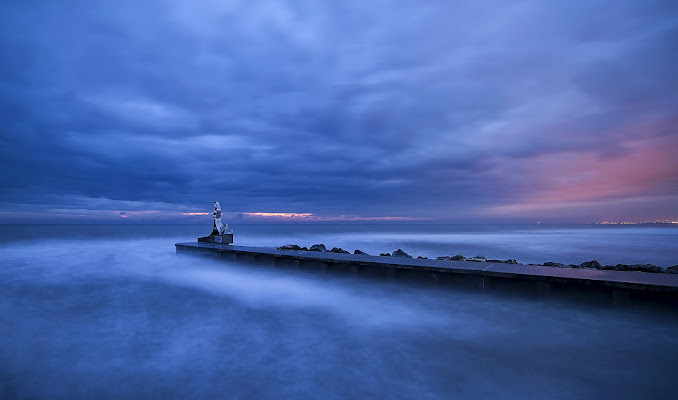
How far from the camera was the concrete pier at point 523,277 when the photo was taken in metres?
7.52

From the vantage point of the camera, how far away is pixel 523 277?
8789mm

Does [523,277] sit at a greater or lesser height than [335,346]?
greater

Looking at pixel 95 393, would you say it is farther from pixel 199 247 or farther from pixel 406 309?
pixel 199 247

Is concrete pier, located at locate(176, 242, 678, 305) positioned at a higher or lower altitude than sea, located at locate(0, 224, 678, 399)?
higher

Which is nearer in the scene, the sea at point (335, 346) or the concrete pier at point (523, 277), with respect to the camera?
the sea at point (335, 346)

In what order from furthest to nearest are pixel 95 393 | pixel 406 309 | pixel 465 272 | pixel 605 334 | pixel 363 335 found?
pixel 465 272, pixel 406 309, pixel 363 335, pixel 605 334, pixel 95 393

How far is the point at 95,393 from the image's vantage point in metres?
4.66

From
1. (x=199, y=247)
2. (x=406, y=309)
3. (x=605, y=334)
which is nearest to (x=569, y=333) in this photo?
(x=605, y=334)

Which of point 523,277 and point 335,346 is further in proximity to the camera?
point 523,277

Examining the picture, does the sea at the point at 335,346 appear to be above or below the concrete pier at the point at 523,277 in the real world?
below

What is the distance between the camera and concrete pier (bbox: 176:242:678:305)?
7.52 meters

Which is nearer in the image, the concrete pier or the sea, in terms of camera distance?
the sea

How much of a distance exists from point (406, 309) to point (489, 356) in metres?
3.02

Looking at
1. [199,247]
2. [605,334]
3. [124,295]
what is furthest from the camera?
[199,247]
